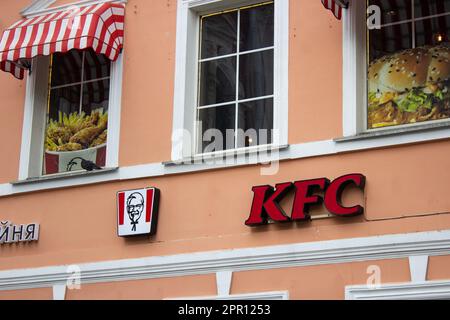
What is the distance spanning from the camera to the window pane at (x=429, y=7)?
11438mm

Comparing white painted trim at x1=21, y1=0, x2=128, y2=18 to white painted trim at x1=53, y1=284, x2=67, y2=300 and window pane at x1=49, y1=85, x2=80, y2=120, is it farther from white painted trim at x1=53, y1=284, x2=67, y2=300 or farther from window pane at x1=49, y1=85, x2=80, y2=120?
white painted trim at x1=53, y1=284, x2=67, y2=300

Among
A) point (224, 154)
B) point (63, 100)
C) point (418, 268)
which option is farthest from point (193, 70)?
point (418, 268)

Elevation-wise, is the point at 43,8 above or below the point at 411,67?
above

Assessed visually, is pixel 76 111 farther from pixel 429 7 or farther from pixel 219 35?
pixel 429 7

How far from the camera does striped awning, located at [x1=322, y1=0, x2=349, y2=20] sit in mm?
11461

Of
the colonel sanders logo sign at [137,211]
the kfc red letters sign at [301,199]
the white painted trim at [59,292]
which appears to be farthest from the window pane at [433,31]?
the white painted trim at [59,292]

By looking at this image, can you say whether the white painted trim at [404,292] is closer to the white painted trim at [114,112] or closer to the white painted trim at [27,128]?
the white painted trim at [114,112]

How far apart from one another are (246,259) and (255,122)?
163 cm

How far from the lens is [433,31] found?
37.6ft

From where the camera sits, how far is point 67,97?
44.8 feet

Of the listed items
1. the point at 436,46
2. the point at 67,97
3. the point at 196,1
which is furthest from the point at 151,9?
the point at 436,46

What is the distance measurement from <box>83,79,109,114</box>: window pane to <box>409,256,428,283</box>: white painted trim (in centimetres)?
446

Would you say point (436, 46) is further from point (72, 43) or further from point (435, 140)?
point (72, 43)

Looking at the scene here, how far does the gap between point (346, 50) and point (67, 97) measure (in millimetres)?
3825
